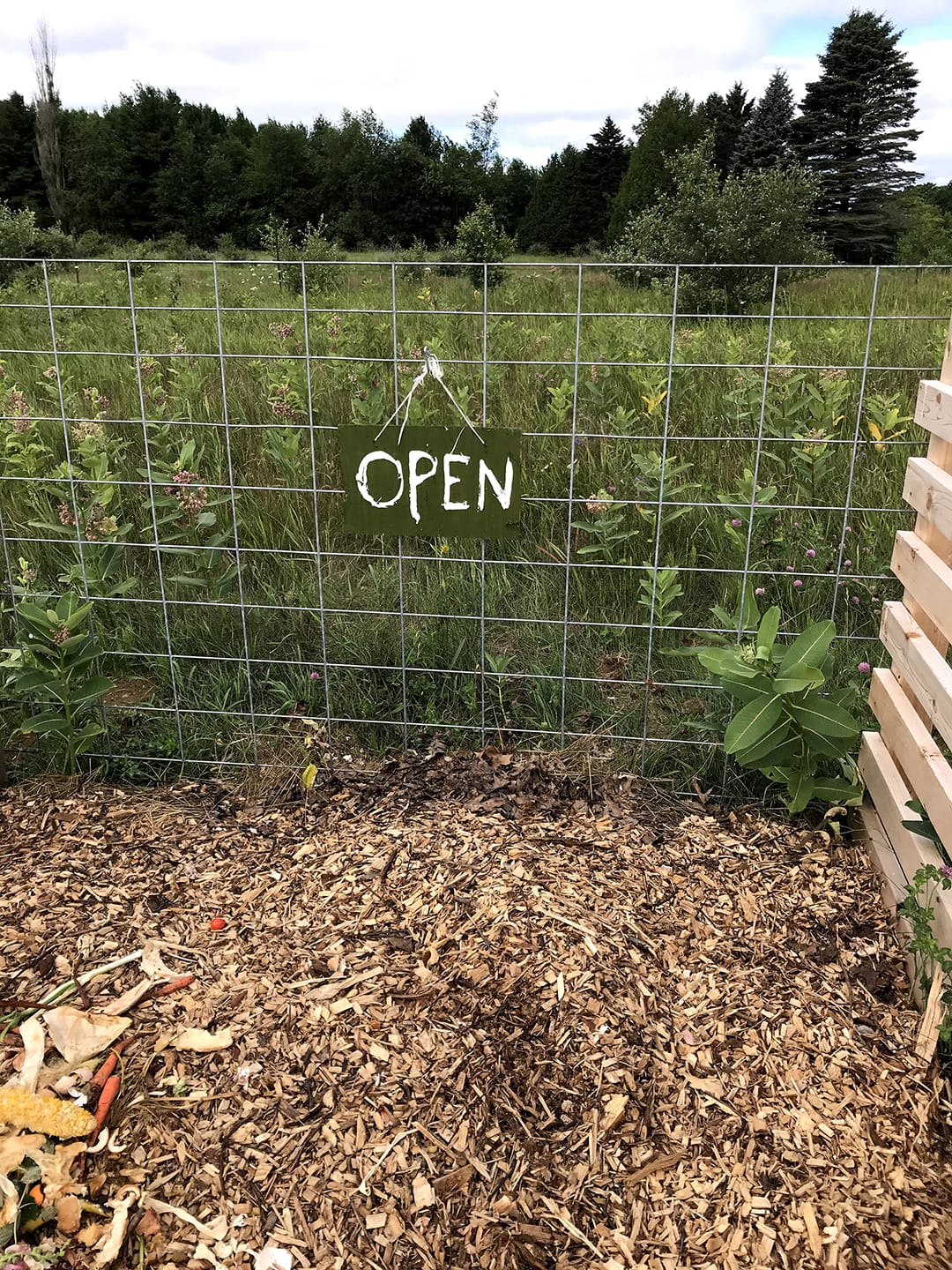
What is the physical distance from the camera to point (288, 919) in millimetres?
2248

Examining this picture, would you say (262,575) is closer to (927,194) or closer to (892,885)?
(892,885)

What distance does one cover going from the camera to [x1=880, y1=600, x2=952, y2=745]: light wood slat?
2043 millimetres

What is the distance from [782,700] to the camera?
236cm

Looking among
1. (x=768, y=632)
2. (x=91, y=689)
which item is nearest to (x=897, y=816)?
(x=768, y=632)

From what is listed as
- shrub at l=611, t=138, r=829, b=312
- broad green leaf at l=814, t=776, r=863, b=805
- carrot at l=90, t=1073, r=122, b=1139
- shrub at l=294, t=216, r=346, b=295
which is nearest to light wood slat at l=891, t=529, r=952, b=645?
broad green leaf at l=814, t=776, r=863, b=805

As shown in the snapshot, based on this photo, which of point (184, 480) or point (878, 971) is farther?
point (184, 480)

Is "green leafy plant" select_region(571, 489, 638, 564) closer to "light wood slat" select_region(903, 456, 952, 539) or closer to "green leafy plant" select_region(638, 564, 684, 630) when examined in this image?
"green leafy plant" select_region(638, 564, 684, 630)

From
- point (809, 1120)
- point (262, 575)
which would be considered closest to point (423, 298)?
point (262, 575)

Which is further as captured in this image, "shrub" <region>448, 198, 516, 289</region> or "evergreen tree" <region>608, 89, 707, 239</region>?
"evergreen tree" <region>608, 89, 707, 239</region>

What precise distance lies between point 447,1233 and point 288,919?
2.79 ft

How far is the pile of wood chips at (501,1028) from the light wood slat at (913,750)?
13.6 inches

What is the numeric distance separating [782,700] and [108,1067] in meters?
1.70

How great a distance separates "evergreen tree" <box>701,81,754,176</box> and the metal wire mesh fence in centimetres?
2325

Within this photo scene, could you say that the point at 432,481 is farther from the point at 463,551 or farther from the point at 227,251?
the point at 227,251
